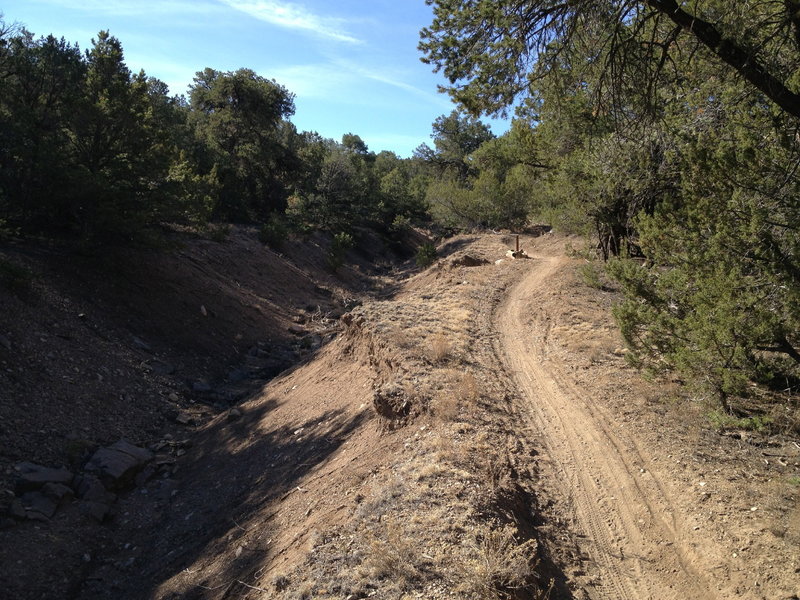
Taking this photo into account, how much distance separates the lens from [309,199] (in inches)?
1436

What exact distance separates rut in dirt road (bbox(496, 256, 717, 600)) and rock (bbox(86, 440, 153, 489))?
24.1 ft

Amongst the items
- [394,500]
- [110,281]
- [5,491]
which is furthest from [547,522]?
[110,281]

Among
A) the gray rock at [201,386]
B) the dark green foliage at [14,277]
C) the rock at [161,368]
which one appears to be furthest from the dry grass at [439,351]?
the dark green foliage at [14,277]

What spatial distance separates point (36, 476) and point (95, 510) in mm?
1238

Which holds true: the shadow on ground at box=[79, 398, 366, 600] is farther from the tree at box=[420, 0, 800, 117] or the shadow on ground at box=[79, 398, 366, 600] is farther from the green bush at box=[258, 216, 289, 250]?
the green bush at box=[258, 216, 289, 250]

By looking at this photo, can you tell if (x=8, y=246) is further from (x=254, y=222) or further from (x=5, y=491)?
(x=254, y=222)

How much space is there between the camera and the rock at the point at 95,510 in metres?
8.92

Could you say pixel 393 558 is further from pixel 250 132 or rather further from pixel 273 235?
pixel 250 132

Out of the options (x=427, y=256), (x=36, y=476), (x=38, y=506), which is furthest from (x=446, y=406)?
(x=427, y=256)

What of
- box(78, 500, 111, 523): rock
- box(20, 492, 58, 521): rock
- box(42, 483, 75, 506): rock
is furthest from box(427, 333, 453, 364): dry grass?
box(20, 492, 58, 521): rock

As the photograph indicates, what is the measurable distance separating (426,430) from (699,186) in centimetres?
497

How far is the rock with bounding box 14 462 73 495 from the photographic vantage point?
8.98 m

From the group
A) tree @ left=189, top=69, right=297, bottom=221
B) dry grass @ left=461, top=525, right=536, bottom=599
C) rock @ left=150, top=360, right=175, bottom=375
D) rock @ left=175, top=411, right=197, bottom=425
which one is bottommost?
rock @ left=175, top=411, right=197, bottom=425

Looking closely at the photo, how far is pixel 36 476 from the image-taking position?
921 cm
